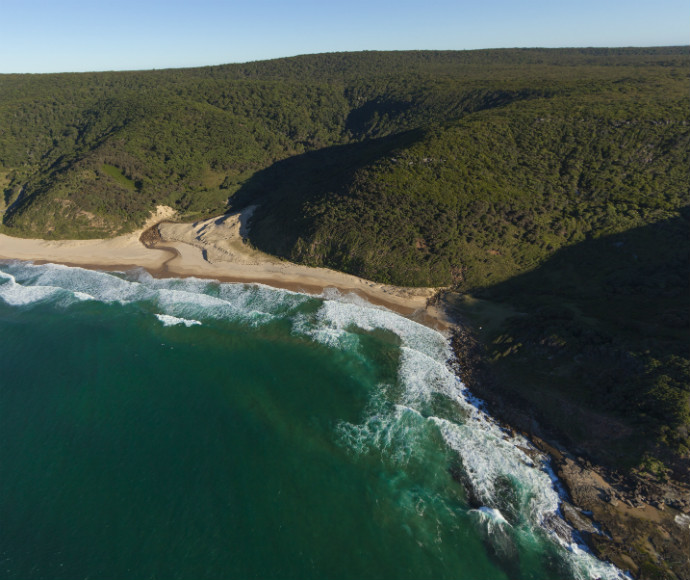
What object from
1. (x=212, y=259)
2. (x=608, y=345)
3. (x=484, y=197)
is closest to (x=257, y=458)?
(x=608, y=345)

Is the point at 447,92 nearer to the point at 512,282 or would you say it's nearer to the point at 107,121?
the point at 512,282

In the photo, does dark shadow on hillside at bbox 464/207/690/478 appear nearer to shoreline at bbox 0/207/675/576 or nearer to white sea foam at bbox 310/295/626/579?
shoreline at bbox 0/207/675/576

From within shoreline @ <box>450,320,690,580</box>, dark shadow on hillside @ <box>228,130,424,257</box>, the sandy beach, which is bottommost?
shoreline @ <box>450,320,690,580</box>

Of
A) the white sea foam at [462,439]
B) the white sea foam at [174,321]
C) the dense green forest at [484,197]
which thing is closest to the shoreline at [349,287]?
the white sea foam at [462,439]

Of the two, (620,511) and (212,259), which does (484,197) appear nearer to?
(620,511)

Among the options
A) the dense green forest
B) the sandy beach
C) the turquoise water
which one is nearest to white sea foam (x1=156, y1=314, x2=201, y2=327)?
the turquoise water
